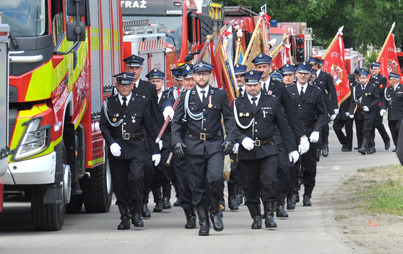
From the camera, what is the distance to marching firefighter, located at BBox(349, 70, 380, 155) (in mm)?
26281

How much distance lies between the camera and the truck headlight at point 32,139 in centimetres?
1159

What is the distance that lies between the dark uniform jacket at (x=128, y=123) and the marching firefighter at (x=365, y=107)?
13.7 meters

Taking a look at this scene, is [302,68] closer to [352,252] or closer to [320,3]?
Result: [352,252]

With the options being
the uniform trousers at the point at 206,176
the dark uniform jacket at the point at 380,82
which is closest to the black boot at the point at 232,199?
the uniform trousers at the point at 206,176

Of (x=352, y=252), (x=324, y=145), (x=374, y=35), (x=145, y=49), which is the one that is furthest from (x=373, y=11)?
(x=352, y=252)

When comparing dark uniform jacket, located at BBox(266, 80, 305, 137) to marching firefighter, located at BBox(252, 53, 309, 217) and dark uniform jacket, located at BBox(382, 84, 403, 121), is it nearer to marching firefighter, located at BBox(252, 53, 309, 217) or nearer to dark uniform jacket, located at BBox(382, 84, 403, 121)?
marching firefighter, located at BBox(252, 53, 309, 217)

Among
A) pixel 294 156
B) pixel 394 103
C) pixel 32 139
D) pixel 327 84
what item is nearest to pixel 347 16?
pixel 394 103

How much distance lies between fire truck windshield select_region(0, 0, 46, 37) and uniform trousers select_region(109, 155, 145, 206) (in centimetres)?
191

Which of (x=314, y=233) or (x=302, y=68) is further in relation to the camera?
(x=302, y=68)

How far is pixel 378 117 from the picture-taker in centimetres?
2695

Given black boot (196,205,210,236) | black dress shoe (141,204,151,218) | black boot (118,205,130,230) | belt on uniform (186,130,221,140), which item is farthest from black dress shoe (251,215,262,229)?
black dress shoe (141,204,151,218)

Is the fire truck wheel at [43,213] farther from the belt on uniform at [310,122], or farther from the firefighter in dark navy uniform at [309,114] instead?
the belt on uniform at [310,122]

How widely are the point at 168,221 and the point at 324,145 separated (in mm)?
12042

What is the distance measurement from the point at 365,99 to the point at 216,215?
48.7 ft
